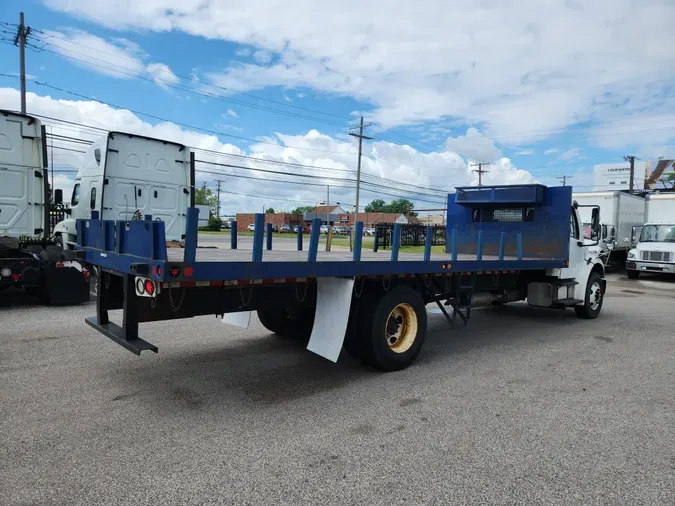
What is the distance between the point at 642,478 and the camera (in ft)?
10.9

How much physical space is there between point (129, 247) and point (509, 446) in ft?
11.5

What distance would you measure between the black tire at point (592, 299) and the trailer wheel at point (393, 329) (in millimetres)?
4965

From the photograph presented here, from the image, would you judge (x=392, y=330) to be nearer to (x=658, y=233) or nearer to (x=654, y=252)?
(x=654, y=252)

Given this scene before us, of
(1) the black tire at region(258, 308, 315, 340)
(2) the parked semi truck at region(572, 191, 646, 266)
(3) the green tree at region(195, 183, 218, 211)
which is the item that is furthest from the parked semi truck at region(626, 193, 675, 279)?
(3) the green tree at region(195, 183, 218, 211)

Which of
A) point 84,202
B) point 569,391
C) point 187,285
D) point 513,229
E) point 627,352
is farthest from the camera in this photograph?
point 84,202

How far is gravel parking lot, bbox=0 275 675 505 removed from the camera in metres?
3.13

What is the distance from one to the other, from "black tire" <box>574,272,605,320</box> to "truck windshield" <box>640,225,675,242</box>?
37.5 ft

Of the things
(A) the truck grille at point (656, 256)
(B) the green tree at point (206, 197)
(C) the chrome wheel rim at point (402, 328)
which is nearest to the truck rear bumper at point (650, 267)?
(A) the truck grille at point (656, 256)

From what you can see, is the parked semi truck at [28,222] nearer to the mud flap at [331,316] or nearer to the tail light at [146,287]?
the tail light at [146,287]

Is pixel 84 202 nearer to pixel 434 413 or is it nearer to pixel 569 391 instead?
pixel 434 413

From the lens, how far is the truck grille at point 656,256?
688 inches

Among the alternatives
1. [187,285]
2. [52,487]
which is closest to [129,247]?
[187,285]

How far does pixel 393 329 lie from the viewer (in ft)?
19.0

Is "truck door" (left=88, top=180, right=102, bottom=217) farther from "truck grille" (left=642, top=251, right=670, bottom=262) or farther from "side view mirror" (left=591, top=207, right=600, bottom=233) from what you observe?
"truck grille" (left=642, top=251, right=670, bottom=262)
